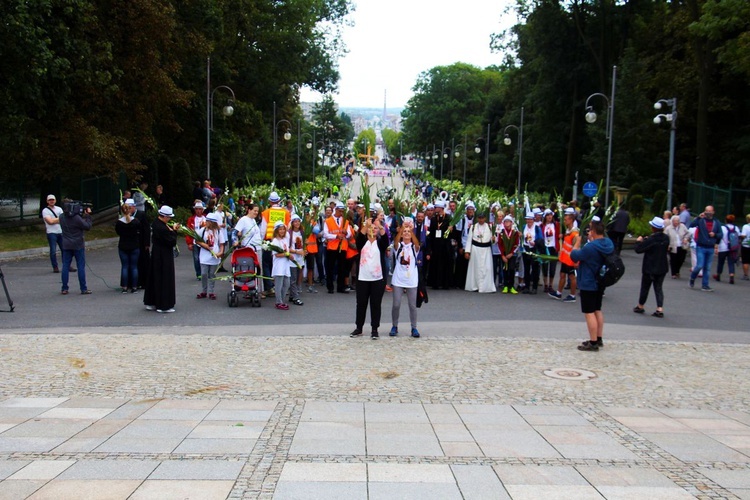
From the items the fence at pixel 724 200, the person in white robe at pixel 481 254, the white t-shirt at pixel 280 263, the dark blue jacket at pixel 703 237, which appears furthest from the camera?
the fence at pixel 724 200

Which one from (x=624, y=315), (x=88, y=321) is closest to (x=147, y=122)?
(x=88, y=321)

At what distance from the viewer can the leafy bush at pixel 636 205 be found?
39375 mm

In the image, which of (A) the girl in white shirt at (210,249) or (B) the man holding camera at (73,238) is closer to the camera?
(A) the girl in white shirt at (210,249)

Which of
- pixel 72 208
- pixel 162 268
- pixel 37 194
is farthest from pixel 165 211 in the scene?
pixel 37 194

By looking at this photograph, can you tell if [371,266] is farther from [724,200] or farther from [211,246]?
[724,200]

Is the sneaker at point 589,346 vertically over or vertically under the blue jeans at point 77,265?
under

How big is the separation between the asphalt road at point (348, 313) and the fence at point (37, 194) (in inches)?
456

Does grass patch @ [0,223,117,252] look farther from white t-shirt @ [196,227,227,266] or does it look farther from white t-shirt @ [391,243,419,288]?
white t-shirt @ [391,243,419,288]

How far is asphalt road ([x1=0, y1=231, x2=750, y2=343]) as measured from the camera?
41.9 ft

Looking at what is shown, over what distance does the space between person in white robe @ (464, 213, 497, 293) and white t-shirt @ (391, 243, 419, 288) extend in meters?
5.87

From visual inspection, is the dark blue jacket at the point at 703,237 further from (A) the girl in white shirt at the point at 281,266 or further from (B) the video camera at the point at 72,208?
(B) the video camera at the point at 72,208

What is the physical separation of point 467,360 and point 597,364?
1.71 meters

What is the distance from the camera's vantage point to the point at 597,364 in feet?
34.0

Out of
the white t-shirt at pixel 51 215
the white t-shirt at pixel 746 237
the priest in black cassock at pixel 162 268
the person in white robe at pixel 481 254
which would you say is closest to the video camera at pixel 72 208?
the white t-shirt at pixel 51 215
